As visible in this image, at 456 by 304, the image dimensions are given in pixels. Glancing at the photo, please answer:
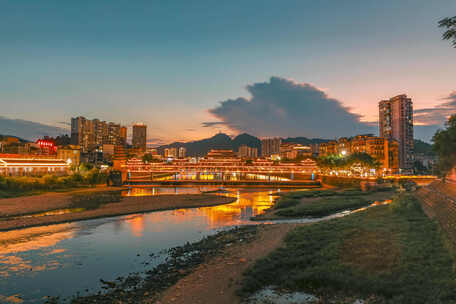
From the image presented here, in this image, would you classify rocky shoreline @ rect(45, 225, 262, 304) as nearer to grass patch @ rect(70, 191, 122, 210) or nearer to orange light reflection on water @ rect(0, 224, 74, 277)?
orange light reflection on water @ rect(0, 224, 74, 277)

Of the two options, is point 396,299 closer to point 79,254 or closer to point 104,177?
point 79,254

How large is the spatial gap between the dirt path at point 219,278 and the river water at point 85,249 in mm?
4526

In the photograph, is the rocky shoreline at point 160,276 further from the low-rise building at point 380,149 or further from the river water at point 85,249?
the low-rise building at point 380,149

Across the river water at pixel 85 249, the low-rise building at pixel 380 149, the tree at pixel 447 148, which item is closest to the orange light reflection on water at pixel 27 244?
the river water at pixel 85 249

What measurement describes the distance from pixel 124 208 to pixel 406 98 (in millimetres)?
214522

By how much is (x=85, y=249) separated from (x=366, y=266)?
20.4m

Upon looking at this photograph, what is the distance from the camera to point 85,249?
22.6 meters

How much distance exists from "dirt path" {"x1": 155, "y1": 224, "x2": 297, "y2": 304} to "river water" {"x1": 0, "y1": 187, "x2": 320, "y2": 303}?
4526mm

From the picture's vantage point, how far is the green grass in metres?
11.1

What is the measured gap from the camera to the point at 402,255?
47.1ft

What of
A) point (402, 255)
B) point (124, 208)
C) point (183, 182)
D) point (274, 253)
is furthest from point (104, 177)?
point (402, 255)

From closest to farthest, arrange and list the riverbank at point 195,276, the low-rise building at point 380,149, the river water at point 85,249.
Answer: the riverbank at point 195,276 → the river water at point 85,249 → the low-rise building at point 380,149

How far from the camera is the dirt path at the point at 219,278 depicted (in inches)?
496

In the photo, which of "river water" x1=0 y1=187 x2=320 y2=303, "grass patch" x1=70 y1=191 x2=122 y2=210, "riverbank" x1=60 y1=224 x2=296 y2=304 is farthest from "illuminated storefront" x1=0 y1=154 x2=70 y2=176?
"riverbank" x1=60 y1=224 x2=296 y2=304
